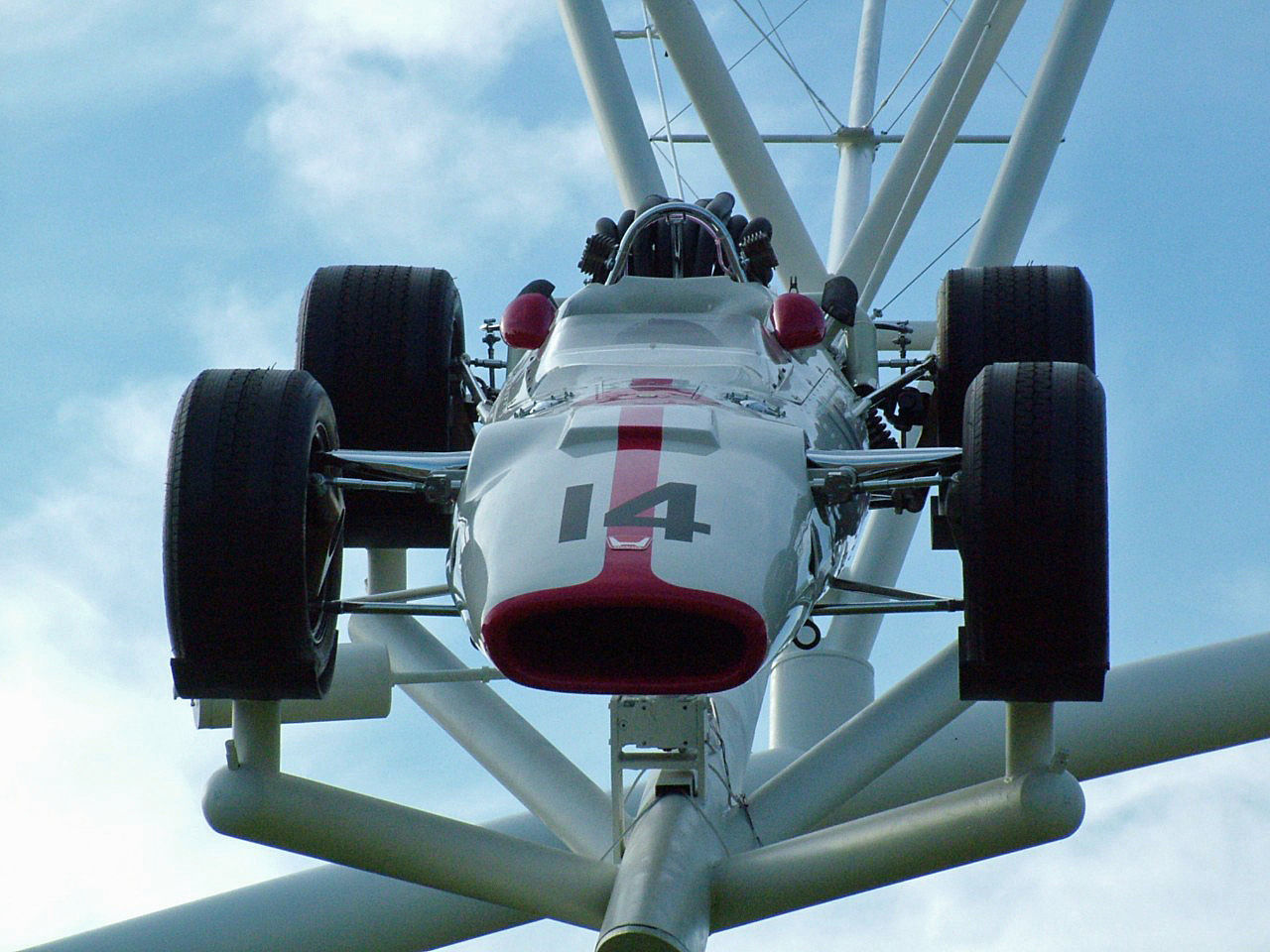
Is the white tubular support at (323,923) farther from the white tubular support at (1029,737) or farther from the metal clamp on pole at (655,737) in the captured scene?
the white tubular support at (1029,737)

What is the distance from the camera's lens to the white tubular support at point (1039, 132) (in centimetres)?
1283

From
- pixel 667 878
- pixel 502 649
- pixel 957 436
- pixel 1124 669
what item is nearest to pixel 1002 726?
pixel 1124 669

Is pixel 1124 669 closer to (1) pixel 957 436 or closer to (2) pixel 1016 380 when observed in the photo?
(1) pixel 957 436

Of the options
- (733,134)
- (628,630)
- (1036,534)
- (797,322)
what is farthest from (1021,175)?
(628,630)

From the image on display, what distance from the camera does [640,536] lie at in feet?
20.7

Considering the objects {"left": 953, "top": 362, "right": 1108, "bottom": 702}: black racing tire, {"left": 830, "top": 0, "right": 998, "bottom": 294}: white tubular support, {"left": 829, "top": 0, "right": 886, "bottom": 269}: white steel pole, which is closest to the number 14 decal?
{"left": 953, "top": 362, "right": 1108, "bottom": 702}: black racing tire

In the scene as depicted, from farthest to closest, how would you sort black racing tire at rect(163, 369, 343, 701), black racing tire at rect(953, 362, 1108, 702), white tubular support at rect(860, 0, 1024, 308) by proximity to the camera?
white tubular support at rect(860, 0, 1024, 308) < black racing tire at rect(163, 369, 343, 701) < black racing tire at rect(953, 362, 1108, 702)

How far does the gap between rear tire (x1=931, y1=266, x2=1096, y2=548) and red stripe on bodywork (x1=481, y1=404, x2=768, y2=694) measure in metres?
2.82

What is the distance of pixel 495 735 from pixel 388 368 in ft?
5.60

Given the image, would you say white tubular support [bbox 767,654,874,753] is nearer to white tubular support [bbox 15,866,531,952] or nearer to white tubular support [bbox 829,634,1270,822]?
white tubular support [bbox 829,634,1270,822]

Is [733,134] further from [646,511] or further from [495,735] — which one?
[646,511]

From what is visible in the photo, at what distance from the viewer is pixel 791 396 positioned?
8133 millimetres

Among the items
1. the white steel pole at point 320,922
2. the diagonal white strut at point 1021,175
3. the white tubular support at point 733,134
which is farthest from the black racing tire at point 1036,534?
the white tubular support at point 733,134

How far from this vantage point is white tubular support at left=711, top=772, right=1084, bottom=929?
7934 mm
